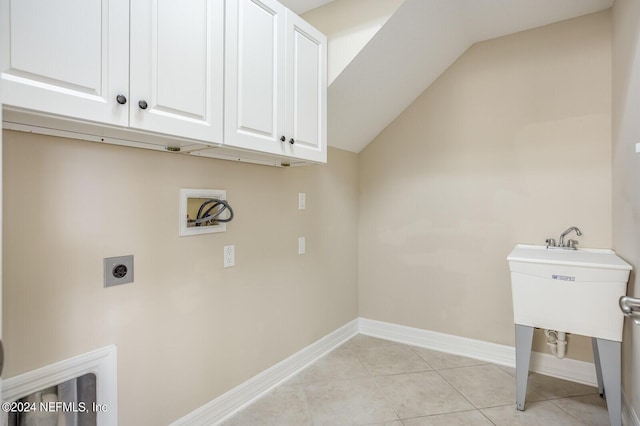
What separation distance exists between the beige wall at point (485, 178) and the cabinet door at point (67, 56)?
2.29 m

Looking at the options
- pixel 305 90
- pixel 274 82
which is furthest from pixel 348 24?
pixel 274 82

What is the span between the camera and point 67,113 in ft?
3.40

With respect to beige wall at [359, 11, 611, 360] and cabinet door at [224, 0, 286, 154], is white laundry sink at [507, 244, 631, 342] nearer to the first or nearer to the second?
beige wall at [359, 11, 611, 360]

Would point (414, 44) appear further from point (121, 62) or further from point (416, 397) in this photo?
point (416, 397)

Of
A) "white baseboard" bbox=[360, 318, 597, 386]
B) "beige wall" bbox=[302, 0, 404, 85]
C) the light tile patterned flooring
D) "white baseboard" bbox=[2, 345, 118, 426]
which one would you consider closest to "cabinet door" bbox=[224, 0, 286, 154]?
"beige wall" bbox=[302, 0, 404, 85]

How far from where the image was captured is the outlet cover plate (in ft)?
4.63

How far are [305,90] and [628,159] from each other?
1686 millimetres

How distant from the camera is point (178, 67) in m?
1.31

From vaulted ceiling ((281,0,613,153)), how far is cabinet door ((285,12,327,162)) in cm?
26

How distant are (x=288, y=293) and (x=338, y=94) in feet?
4.56

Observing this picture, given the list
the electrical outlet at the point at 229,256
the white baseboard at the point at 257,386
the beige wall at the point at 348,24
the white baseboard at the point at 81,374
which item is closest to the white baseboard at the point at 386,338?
the white baseboard at the point at 257,386

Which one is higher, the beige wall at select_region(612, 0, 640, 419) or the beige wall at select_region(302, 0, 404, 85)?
the beige wall at select_region(302, 0, 404, 85)

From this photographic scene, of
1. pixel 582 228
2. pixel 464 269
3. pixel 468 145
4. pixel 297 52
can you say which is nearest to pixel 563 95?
pixel 468 145

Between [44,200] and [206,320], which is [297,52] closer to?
[44,200]
